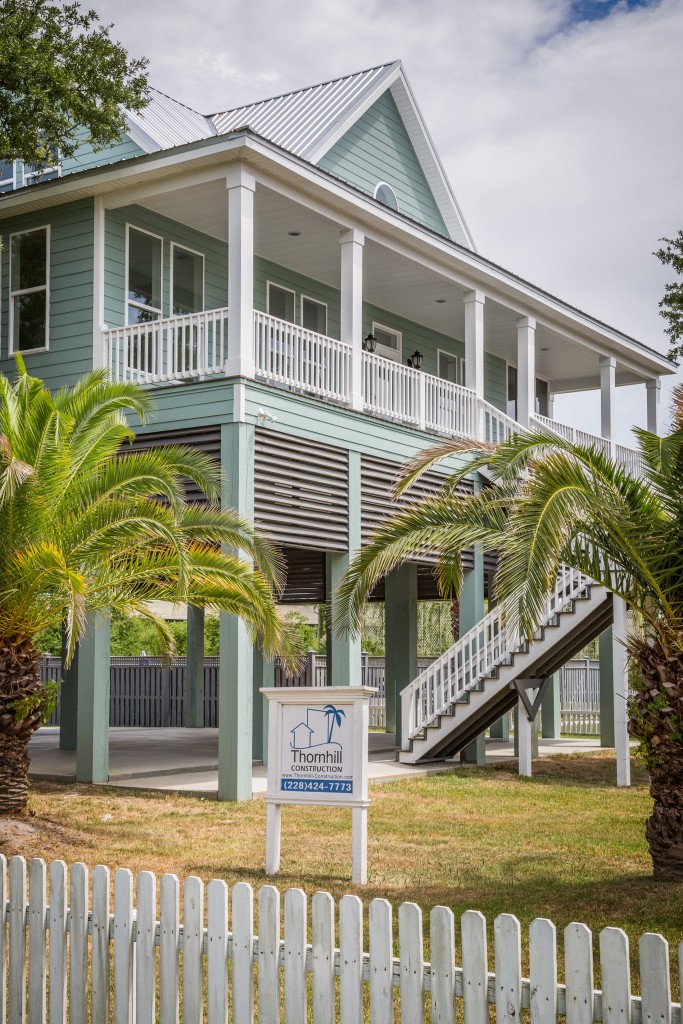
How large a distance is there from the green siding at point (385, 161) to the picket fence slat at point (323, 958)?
56.0 feet

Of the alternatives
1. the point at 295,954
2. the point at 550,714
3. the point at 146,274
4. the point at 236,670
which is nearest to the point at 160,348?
the point at 146,274

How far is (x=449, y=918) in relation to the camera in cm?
444

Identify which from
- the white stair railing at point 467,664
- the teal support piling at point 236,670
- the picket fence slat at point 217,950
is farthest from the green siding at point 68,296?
the picket fence slat at point 217,950

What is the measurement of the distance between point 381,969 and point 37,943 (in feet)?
5.86

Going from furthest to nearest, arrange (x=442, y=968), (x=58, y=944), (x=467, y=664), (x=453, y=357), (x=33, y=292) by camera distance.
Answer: (x=453, y=357), (x=467, y=664), (x=33, y=292), (x=58, y=944), (x=442, y=968)

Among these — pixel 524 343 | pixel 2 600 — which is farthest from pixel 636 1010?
pixel 524 343

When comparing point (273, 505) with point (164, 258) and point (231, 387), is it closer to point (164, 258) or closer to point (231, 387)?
point (231, 387)

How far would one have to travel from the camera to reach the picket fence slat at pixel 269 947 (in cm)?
486

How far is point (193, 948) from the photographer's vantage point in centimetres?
502

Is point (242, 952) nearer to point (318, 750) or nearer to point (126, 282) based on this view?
point (318, 750)

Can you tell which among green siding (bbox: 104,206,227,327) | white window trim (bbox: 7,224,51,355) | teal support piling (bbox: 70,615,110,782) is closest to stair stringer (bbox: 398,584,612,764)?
teal support piling (bbox: 70,615,110,782)

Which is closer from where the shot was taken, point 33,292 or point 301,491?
point 301,491

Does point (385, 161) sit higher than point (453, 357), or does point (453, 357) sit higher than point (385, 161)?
point (385, 161)

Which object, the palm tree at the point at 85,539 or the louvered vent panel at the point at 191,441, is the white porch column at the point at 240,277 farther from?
the palm tree at the point at 85,539
